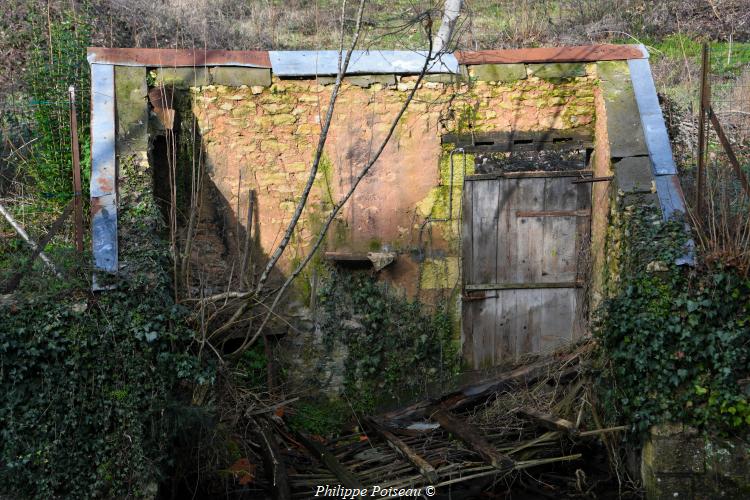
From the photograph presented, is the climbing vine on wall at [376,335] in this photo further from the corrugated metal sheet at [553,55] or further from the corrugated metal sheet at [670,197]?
the corrugated metal sheet at [553,55]

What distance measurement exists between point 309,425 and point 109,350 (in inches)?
93.7

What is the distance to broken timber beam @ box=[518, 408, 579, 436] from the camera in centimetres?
577

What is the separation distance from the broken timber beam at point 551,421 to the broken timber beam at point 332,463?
1.67m

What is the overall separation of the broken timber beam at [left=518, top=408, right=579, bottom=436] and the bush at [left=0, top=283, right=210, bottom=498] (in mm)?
2871

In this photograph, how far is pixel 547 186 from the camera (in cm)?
715

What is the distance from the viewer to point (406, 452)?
5.82 m

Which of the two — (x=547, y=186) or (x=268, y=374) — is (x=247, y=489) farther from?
(x=547, y=186)

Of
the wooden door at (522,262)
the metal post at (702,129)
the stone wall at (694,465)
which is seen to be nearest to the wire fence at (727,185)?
the metal post at (702,129)

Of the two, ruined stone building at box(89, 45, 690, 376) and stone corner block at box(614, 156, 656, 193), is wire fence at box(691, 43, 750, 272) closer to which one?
stone corner block at box(614, 156, 656, 193)

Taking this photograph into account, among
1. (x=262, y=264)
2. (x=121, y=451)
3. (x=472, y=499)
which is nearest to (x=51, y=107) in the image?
(x=262, y=264)

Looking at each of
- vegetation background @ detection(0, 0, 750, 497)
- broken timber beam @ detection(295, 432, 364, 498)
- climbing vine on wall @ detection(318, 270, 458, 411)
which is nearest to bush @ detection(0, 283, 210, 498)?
vegetation background @ detection(0, 0, 750, 497)

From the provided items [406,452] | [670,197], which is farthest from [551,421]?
[670,197]

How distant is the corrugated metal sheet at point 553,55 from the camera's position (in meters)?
7.10

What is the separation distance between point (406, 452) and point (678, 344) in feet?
7.73
